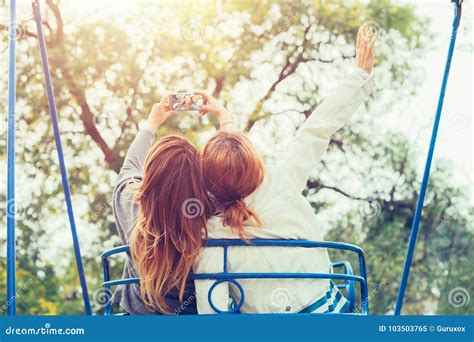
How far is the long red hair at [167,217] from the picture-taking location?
1657 mm

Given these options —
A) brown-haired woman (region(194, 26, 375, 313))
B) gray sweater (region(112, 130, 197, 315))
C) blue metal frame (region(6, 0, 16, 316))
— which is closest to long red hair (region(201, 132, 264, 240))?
brown-haired woman (region(194, 26, 375, 313))

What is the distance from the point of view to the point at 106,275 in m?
1.89

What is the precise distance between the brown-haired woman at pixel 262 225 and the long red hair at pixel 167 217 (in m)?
0.03

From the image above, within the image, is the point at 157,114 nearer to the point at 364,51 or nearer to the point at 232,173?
the point at 232,173

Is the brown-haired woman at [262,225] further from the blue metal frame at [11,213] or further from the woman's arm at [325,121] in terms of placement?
the blue metal frame at [11,213]

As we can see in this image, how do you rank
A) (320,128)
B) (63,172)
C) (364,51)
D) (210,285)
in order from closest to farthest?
(210,285) → (320,128) → (364,51) → (63,172)

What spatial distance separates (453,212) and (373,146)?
0.97 meters

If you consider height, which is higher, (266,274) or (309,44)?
(309,44)

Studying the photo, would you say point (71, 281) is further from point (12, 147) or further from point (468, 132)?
point (12, 147)

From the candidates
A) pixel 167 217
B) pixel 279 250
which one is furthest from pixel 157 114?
pixel 279 250

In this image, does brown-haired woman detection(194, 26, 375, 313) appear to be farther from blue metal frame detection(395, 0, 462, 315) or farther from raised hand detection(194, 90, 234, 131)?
blue metal frame detection(395, 0, 462, 315)

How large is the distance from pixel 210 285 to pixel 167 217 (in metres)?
0.17

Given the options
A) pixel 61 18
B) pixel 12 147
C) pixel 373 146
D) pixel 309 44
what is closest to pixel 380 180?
pixel 373 146

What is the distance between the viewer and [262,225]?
65.6 inches
